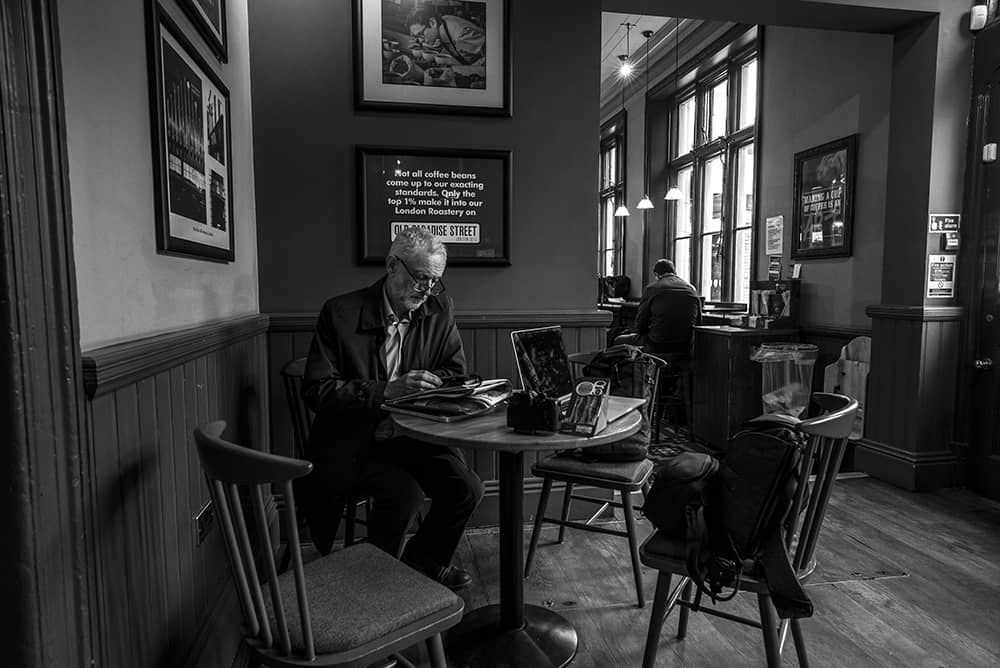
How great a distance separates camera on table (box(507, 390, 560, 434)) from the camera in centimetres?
168

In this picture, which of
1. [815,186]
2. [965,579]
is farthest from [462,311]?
[815,186]

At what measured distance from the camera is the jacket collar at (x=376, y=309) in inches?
85.4

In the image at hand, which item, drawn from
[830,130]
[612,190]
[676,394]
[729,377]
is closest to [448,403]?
[729,377]

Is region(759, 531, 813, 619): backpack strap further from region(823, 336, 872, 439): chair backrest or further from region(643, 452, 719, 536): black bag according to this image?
region(823, 336, 872, 439): chair backrest

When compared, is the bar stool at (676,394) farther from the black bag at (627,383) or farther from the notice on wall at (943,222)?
the black bag at (627,383)


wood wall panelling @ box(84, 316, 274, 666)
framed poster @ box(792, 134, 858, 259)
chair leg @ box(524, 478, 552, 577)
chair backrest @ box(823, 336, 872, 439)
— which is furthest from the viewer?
framed poster @ box(792, 134, 858, 259)

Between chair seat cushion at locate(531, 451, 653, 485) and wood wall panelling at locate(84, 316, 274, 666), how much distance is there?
1138 millimetres

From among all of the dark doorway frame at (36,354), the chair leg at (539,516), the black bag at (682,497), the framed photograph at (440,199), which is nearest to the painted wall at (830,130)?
the framed photograph at (440,199)

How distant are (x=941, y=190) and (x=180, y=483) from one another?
3.94 meters

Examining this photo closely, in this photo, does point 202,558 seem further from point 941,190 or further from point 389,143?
point 941,190

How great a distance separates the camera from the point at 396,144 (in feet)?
9.21

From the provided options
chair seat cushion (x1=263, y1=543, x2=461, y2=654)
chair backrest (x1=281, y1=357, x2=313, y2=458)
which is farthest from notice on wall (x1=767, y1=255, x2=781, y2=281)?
chair seat cushion (x1=263, y1=543, x2=461, y2=654)

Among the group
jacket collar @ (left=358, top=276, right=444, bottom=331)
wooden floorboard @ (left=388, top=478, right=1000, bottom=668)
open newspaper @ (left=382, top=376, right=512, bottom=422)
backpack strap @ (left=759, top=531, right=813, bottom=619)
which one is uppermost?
jacket collar @ (left=358, top=276, right=444, bottom=331)

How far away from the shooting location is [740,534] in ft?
4.87
